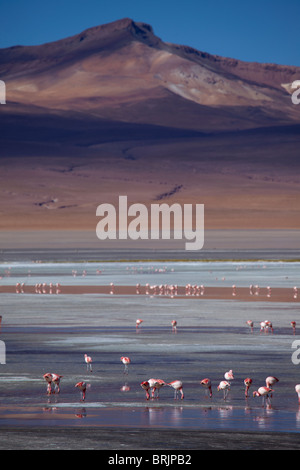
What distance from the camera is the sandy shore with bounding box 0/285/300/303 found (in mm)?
30312

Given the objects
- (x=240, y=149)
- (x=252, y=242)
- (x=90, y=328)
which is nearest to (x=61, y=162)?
(x=240, y=149)

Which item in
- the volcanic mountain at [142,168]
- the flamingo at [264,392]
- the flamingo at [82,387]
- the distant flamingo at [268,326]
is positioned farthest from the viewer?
the volcanic mountain at [142,168]

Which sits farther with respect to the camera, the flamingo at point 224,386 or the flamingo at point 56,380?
the flamingo at point 56,380

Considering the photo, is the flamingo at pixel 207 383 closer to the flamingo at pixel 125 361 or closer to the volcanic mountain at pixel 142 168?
the flamingo at pixel 125 361

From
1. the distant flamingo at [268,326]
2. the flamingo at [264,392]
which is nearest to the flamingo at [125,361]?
the flamingo at [264,392]

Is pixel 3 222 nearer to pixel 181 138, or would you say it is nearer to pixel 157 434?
pixel 181 138

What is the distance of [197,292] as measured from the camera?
32000 millimetres

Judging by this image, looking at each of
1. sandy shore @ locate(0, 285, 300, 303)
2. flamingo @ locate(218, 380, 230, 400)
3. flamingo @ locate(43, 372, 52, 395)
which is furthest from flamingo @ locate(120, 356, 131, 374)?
sandy shore @ locate(0, 285, 300, 303)

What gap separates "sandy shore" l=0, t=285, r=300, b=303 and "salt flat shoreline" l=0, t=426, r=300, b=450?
17983 mm

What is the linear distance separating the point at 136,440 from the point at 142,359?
6.49 metres

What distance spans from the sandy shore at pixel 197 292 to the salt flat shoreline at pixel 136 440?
1798cm

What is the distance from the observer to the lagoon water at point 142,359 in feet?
40.1

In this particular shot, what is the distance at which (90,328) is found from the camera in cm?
2191

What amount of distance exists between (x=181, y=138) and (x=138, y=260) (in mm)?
132930
